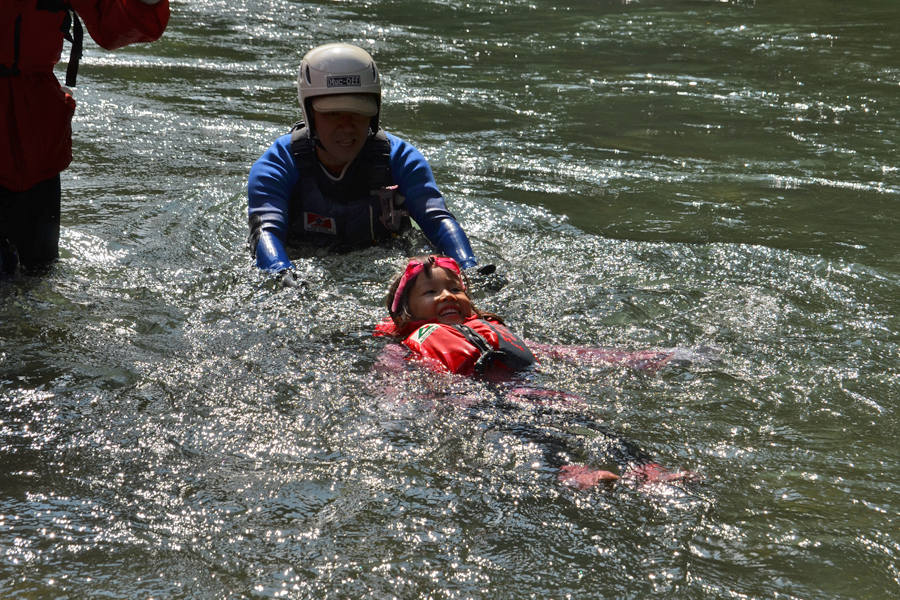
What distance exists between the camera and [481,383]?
14.0ft

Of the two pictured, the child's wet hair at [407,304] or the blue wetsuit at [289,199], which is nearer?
the child's wet hair at [407,304]

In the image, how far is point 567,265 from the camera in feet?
19.8

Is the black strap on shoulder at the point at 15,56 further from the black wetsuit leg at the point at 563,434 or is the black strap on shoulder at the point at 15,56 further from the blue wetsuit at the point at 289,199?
the black wetsuit leg at the point at 563,434

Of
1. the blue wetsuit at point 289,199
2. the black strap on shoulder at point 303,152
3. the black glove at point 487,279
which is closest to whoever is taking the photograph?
the black glove at point 487,279

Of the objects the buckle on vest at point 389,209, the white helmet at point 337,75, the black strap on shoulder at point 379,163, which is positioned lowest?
the buckle on vest at point 389,209

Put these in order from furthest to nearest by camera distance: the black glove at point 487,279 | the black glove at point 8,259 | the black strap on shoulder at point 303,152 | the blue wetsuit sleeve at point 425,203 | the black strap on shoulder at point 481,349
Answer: the black strap on shoulder at point 303,152 → the blue wetsuit sleeve at point 425,203 → the black glove at point 487,279 → the black glove at point 8,259 → the black strap on shoulder at point 481,349

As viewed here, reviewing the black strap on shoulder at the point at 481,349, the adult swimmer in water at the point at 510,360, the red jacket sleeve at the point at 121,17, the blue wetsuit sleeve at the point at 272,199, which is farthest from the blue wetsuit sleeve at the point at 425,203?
the red jacket sleeve at the point at 121,17

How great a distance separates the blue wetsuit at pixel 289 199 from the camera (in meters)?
5.79

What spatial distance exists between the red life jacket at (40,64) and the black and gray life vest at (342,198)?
166 centimetres

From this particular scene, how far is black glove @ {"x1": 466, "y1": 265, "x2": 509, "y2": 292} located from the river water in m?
0.06

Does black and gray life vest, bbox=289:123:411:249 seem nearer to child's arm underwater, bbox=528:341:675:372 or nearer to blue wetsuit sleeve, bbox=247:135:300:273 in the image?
blue wetsuit sleeve, bbox=247:135:300:273

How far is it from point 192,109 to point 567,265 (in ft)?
19.9

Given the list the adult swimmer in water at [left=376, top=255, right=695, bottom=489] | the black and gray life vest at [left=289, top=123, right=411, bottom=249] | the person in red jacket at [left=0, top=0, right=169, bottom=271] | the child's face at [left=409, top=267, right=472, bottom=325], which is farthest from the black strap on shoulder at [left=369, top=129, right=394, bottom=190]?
the person in red jacket at [left=0, top=0, right=169, bottom=271]

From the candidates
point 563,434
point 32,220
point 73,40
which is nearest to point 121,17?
point 73,40
